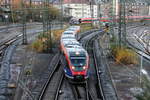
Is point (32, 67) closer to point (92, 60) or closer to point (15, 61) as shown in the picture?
point (15, 61)

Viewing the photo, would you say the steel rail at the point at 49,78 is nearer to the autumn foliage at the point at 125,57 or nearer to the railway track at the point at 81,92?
the railway track at the point at 81,92

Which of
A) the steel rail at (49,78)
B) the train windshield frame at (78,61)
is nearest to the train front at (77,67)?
the train windshield frame at (78,61)

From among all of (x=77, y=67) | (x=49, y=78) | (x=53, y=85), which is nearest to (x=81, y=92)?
(x=77, y=67)

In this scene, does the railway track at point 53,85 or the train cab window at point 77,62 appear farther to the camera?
the train cab window at point 77,62

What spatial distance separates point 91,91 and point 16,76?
544 centimetres

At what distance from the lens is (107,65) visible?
69.6 feet

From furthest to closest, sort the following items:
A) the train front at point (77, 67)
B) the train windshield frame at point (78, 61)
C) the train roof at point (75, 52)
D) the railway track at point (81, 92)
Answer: the train roof at point (75, 52)
the train windshield frame at point (78, 61)
the train front at point (77, 67)
the railway track at point (81, 92)

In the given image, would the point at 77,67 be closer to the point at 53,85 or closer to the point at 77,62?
the point at 77,62

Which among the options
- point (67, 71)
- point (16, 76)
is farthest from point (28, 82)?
point (67, 71)

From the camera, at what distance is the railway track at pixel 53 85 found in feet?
46.5

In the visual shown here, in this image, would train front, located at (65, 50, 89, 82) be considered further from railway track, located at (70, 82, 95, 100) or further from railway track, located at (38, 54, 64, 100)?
railway track, located at (38, 54, 64, 100)

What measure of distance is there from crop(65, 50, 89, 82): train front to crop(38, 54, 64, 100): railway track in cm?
116

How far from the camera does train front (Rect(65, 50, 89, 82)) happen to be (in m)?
15.2

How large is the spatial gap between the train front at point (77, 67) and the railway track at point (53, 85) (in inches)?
45.9
